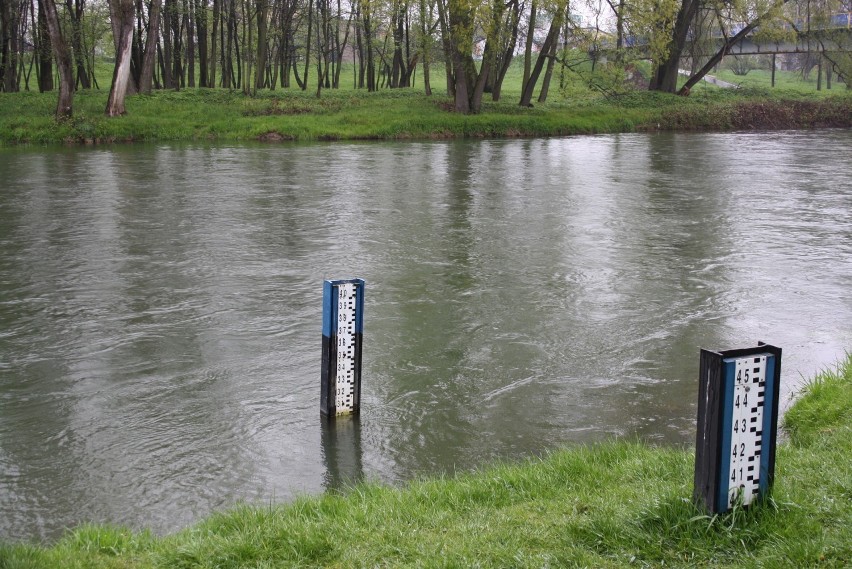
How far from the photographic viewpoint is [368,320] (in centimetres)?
1030

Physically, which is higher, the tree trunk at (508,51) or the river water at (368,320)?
the tree trunk at (508,51)

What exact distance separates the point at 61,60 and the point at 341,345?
2741 centimetres

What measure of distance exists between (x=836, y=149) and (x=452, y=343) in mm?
27046

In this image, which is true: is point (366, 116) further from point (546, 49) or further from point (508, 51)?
point (508, 51)

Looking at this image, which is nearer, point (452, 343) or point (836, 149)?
point (452, 343)

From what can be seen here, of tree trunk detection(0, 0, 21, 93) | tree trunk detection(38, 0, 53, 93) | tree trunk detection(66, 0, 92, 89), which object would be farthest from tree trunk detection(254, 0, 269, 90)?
tree trunk detection(0, 0, 21, 93)

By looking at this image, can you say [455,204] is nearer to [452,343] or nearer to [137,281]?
[137,281]

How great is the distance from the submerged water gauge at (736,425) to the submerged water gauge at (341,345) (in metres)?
3.22

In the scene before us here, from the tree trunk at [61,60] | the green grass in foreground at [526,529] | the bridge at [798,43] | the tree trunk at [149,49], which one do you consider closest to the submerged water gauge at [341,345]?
the green grass in foreground at [526,529]

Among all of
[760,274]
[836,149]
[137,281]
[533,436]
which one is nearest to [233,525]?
[533,436]

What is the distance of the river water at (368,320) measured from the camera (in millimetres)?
6719

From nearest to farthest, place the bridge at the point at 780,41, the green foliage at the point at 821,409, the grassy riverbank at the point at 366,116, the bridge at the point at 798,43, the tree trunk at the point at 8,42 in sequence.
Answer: the green foliage at the point at 821,409 → the grassy riverbank at the point at 366,116 → the tree trunk at the point at 8,42 → the bridge at the point at 780,41 → the bridge at the point at 798,43

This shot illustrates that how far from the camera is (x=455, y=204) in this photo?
1922cm

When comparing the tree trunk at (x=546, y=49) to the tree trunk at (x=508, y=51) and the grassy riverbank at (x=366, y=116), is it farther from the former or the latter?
the tree trunk at (x=508, y=51)
